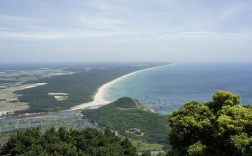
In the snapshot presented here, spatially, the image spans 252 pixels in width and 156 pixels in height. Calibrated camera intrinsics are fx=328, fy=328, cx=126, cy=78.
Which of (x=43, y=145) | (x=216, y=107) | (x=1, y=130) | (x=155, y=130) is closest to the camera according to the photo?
(x=216, y=107)

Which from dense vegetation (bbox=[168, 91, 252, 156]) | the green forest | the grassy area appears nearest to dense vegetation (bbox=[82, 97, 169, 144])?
the grassy area

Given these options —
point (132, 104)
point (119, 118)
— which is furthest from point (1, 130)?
point (132, 104)

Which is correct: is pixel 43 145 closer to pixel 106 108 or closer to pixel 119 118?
pixel 119 118

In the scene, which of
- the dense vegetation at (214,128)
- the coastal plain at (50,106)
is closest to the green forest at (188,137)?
the dense vegetation at (214,128)

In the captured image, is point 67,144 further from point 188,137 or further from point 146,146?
point 146,146

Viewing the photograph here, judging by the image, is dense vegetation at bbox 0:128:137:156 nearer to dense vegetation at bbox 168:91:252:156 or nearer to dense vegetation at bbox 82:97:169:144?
dense vegetation at bbox 168:91:252:156

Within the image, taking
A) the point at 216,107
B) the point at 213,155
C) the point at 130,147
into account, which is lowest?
the point at 130,147

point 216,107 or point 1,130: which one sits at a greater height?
point 216,107

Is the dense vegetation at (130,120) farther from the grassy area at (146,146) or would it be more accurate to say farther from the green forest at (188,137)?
the green forest at (188,137)

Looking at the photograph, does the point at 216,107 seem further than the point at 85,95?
No
